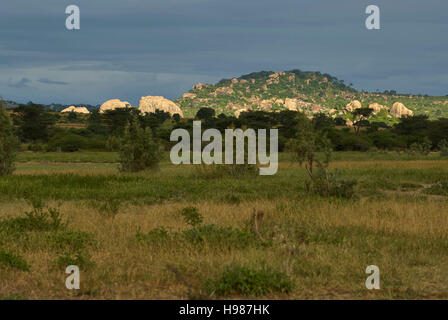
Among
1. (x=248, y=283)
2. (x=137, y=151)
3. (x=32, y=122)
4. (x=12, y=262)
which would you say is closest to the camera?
(x=248, y=283)

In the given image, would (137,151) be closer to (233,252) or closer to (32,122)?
(233,252)

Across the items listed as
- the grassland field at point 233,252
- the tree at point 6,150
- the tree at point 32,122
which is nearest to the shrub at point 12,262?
the grassland field at point 233,252

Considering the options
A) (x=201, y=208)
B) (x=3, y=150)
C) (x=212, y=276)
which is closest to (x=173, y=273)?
(x=212, y=276)

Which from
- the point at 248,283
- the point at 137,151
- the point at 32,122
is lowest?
the point at 248,283

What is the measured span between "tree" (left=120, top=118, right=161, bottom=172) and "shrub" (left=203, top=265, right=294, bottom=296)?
69.2 feet

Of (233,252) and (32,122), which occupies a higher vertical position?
(32,122)

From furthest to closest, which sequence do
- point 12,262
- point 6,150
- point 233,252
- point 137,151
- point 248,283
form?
point 137,151, point 6,150, point 233,252, point 12,262, point 248,283

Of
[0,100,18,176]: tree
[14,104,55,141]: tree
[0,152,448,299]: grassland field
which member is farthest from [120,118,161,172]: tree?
[14,104,55,141]: tree

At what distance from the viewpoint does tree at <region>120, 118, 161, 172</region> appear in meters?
27.0

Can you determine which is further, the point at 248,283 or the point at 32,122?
the point at 32,122

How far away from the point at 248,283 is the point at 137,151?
21.7 metres

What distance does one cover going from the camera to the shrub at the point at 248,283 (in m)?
6.33

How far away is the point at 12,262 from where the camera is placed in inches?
289

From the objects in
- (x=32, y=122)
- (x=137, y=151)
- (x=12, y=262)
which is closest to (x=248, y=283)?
(x=12, y=262)
